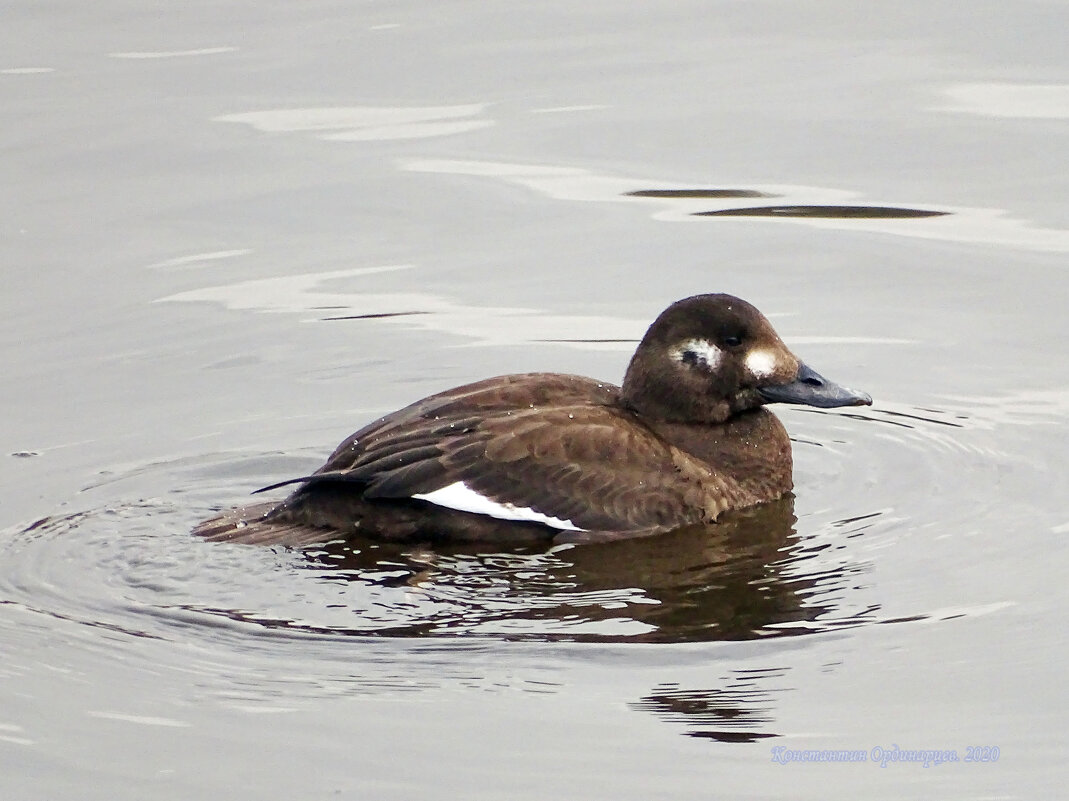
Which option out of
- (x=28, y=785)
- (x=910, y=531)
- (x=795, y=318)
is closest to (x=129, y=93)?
(x=795, y=318)

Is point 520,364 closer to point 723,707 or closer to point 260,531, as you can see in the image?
point 260,531

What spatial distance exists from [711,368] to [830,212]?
3.60 m

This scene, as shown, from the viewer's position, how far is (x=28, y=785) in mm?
5469

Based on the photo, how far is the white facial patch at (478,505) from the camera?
7.36 metres

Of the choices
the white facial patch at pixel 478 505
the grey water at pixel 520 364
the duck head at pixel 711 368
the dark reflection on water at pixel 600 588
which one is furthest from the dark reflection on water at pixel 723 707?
the duck head at pixel 711 368

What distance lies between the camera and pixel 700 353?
8055 millimetres

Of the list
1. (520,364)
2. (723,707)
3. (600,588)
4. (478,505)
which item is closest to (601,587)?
(600,588)

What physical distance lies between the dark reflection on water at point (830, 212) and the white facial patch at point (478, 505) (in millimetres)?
4414

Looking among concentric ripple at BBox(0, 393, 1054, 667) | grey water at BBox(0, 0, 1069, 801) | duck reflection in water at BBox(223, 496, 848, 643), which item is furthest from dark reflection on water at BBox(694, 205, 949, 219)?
duck reflection in water at BBox(223, 496, 848, 643)

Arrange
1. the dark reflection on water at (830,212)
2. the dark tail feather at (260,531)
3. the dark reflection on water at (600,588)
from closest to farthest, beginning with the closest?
the dark reflection on water at (600,588) → the dark tail feather at (260,531) → the dark reflection on water at (830,212)

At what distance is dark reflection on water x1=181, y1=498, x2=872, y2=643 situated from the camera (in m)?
6.47

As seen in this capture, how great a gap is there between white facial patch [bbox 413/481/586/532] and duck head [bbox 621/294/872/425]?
34.4 inches

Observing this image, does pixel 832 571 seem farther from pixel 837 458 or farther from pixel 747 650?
pixel 837 458

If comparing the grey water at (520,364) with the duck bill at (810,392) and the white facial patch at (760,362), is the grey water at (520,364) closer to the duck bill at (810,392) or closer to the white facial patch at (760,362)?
the duck bill at (810,392)
